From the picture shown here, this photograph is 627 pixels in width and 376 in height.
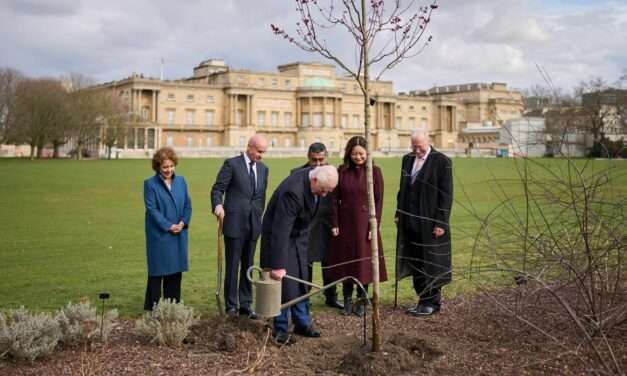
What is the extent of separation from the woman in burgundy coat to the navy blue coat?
1.62 m

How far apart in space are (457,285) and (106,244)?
7.47 meters

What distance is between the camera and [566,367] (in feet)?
15.4

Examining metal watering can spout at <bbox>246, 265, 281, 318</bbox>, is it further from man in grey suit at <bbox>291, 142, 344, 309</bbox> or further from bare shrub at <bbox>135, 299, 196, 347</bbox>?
man in grey suit at <bbox>291, 142, 344, 309</bbox>

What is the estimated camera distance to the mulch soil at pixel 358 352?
481cm

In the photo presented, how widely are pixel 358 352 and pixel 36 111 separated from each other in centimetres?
6120

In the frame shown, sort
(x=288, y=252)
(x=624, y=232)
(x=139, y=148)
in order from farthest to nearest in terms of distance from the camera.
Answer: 1. (x=139, y=148)
2. (x=288, y=252)
3. (x=624, y=232)

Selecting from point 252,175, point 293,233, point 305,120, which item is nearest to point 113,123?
point 305,120

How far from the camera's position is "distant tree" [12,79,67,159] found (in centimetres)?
5909

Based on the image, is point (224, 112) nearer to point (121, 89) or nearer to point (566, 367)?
point (121, 89)

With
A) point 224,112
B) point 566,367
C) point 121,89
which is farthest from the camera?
point 224,112

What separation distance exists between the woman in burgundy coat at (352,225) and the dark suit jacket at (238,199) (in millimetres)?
881

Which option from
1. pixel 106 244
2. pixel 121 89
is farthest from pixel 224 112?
pixel 106 244

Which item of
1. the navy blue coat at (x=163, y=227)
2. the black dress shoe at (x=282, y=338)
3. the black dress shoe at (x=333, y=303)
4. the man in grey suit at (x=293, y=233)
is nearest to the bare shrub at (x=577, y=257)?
the man in grey suit at (x=293, y=233)

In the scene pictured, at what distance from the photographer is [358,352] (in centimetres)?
498
